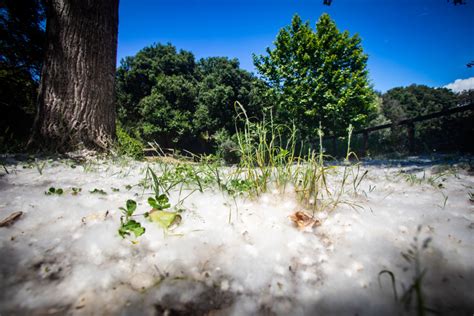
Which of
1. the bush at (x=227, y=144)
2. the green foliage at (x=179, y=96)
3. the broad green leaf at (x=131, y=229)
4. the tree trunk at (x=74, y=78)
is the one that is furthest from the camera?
the green foliage at (x=179, y=96)

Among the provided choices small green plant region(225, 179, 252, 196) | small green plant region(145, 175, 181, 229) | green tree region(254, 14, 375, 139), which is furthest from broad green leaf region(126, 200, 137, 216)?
green tree region(254, 14, 375, 139)

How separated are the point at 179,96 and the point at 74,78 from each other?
1345cm

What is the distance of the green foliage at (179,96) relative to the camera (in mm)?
14094

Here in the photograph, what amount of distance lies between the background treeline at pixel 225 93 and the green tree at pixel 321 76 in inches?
2.0

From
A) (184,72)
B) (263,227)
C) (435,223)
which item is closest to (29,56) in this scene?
(263,227)

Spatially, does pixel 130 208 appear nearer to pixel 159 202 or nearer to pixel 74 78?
pixel 159 202

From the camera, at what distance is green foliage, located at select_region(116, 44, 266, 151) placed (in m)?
14.1

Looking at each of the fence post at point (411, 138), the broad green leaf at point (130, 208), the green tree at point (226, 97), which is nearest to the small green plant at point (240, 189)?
the broad green leaf at point (130, 208)

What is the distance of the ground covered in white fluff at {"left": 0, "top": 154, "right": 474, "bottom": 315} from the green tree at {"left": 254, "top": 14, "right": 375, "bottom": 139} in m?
10.5

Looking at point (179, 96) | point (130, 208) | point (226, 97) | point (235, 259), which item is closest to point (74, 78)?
point (130, 208)

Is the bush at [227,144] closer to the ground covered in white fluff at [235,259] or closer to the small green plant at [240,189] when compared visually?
the small green plant at [240,189]

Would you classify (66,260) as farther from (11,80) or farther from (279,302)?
(11,80)

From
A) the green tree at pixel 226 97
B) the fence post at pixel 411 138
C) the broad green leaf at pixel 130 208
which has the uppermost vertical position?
the green tree at pixel 226 97

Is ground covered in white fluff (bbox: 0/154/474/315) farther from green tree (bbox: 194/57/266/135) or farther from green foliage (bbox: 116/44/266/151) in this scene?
green tree (bbox: 194/57/266/135)
